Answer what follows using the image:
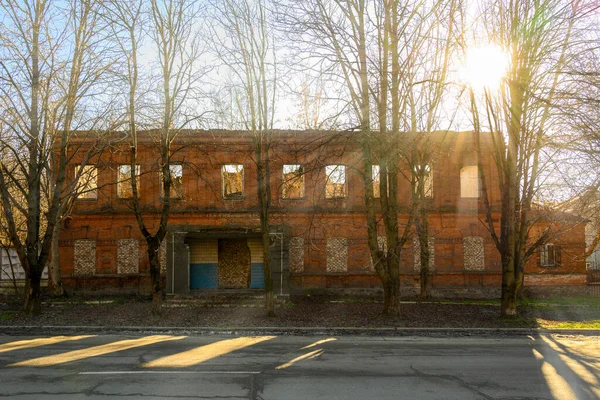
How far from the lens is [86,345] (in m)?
11.9

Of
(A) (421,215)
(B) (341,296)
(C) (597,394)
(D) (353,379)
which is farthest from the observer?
(B) (341,296)

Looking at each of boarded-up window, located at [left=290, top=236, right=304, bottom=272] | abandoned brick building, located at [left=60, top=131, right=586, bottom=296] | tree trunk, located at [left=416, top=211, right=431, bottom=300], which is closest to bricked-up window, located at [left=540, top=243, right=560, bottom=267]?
abandoned brick building, located at [left=60, top=131, right=586, bottom=296]

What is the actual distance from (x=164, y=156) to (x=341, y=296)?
37.7 feet

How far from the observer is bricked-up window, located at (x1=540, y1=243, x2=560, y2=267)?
87.0 ft

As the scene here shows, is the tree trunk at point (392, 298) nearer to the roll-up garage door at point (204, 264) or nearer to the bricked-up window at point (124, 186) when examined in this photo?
the roll-up garage door at point (204, 264)

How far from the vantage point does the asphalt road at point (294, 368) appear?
304 inches

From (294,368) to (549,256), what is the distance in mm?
21937

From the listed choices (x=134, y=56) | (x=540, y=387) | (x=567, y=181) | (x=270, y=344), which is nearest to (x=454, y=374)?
(x=540, y=387)

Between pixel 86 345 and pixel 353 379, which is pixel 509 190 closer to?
pixel 353 379

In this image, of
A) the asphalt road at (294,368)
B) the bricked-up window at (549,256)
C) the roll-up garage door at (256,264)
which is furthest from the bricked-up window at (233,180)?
the bricked-up window at (549,256)

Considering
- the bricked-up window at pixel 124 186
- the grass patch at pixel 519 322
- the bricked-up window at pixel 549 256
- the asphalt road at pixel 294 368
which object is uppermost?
the bricked-up window at pixel 124 186

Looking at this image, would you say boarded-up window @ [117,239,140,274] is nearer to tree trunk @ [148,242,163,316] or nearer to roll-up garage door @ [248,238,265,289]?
A: roll-up garage door @ [248,238,265,289]

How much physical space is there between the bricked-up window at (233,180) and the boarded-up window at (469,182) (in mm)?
11282

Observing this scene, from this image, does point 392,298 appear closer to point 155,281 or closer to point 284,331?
point 284,331
